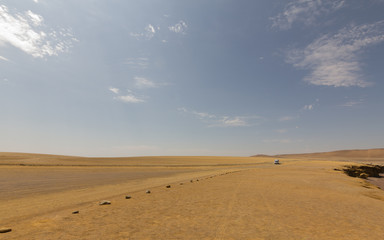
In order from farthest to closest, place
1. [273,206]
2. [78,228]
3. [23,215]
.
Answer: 1. [273,206]
2. [23,215]
3. [78,228]

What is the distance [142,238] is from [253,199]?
706cm

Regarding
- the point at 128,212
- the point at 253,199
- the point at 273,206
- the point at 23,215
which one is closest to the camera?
the point at 23,215

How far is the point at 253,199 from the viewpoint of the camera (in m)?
10.7

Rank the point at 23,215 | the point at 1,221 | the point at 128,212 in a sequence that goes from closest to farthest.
Result: the point at 1,221 < the point at 23,215 < the point at 128,212

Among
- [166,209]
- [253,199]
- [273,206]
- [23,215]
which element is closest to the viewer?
[23,215]

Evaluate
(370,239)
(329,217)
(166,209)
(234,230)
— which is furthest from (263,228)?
(166,209)

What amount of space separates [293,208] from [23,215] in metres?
10.6

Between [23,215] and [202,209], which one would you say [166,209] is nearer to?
[202,209]

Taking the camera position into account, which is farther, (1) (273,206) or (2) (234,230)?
(1) (273,206)

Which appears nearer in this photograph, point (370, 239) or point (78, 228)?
point (370, 239)

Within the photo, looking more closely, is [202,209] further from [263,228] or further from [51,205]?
[51,205]

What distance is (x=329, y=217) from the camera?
7.68 meters

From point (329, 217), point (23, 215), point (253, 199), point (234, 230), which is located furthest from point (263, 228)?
point (23, 215)

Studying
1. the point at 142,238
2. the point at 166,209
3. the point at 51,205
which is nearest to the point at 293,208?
the point at 166,209
